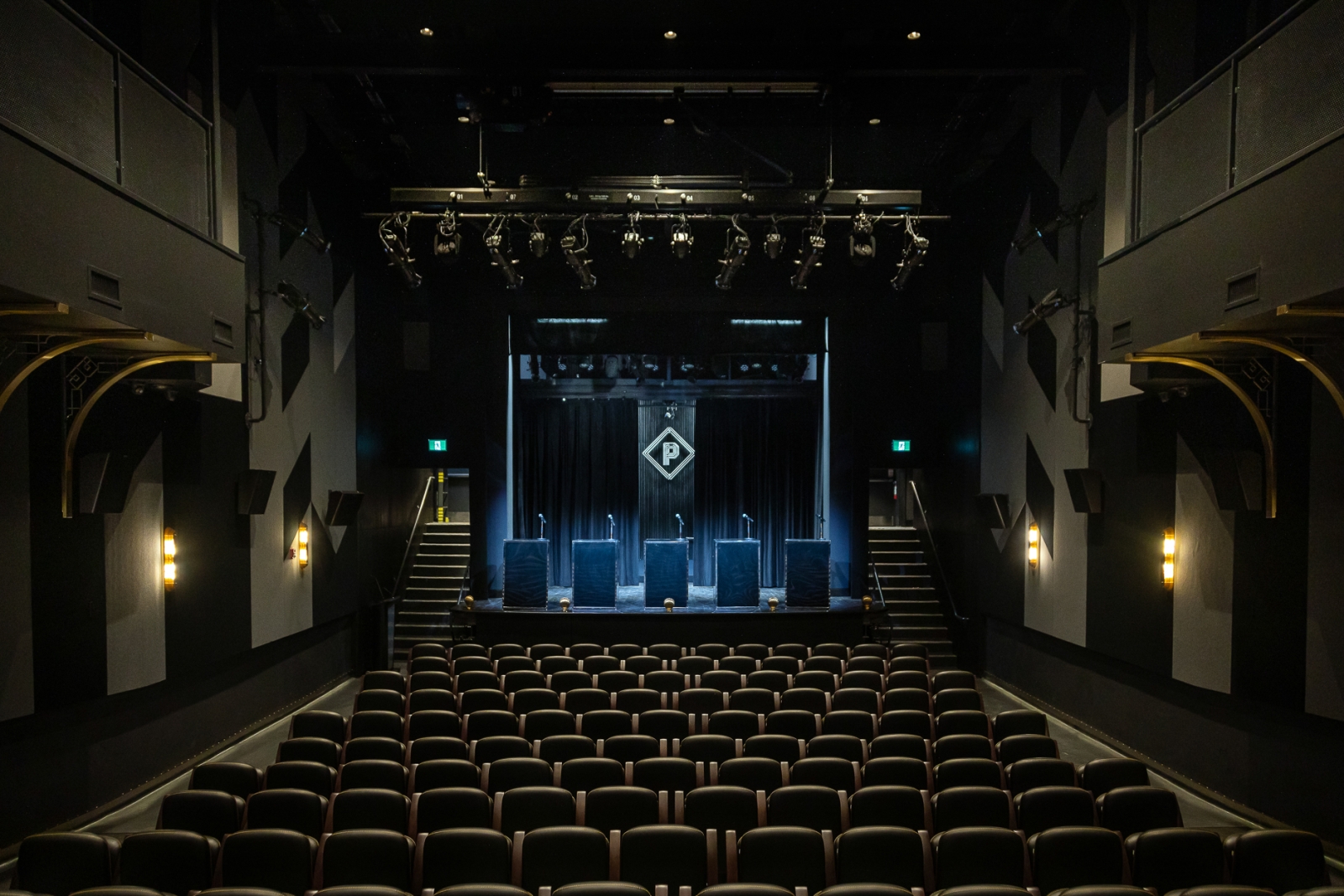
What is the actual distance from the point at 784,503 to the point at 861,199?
698 cm

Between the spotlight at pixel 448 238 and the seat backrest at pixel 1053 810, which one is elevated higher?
the spotlight at pixel 448 238

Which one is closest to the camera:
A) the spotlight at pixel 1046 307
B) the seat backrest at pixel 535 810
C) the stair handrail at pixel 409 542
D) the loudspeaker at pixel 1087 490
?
the seat backrest at pixel 535 810

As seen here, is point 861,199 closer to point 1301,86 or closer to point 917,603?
point 1301,86

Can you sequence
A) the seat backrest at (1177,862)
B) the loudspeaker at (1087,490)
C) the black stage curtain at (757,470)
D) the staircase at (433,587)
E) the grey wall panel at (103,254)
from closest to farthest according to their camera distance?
the seat backrest at (1177,862) < the grey wall panel at (103,254) < the loudspeaker at (1087,490) < the staircase at (433,587) < the black stage curtain at (757,470)

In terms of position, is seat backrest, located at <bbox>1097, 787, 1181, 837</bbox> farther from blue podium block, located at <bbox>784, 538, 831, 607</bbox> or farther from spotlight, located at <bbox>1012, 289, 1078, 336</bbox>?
blue podium block, located at <bbox>784, 538, 831, 607</bbox>

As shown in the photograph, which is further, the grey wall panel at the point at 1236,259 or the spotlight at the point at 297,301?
the spotlight at the point at 297,301

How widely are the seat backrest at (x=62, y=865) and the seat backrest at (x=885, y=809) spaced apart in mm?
3731

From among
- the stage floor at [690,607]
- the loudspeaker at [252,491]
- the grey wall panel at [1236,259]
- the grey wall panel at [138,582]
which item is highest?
the grey wall panel at [1236,259]

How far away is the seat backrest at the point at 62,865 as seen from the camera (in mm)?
3941

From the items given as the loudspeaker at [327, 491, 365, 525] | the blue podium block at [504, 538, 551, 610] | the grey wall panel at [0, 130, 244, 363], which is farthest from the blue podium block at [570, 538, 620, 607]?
the grey wall panel at [0, 130, 244, 363]

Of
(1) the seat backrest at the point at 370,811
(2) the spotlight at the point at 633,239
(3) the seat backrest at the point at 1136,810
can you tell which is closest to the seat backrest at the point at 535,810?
(1) the seat backrest at the point at 370,811

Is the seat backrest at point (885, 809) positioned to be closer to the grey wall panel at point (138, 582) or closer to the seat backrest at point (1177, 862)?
the seat backrest at point (1177, 862)

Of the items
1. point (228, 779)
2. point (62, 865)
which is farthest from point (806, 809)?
point (62, 865)

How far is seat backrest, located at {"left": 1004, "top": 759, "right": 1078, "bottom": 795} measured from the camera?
5.29m
